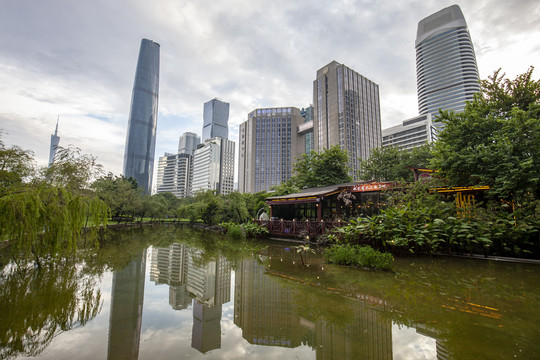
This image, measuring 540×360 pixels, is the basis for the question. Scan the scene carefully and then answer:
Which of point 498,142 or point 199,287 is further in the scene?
point 498,142

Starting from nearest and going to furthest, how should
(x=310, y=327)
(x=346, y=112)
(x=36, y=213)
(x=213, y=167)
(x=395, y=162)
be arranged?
(x=310, y=327) → (x=36, y=213) → (x=395, y=162) → (x=346, y=112) → (x=213, y=167)

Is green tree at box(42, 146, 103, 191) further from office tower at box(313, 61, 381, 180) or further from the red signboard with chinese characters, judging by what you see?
office tower at box(313, 61, 381, 180)

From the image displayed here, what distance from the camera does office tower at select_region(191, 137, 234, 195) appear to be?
145 m

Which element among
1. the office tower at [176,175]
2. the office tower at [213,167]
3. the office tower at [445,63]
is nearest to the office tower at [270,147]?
the office tower at [213,167]

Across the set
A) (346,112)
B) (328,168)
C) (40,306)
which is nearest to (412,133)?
(346,112)

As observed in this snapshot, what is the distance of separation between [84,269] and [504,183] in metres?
15.6

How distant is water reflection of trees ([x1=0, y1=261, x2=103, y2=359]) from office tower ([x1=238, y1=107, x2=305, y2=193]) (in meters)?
89.1

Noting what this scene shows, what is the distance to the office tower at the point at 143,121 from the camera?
183 m

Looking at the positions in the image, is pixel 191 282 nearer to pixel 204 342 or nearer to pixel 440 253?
pixel 204 342

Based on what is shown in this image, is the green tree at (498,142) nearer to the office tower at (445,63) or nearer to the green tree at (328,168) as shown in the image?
the green tree at (328,168)

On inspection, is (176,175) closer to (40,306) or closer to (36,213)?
(36,213)

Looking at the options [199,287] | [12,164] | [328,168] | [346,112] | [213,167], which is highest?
[346,112]

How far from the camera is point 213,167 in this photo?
147 m

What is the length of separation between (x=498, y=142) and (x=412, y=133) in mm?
102617
